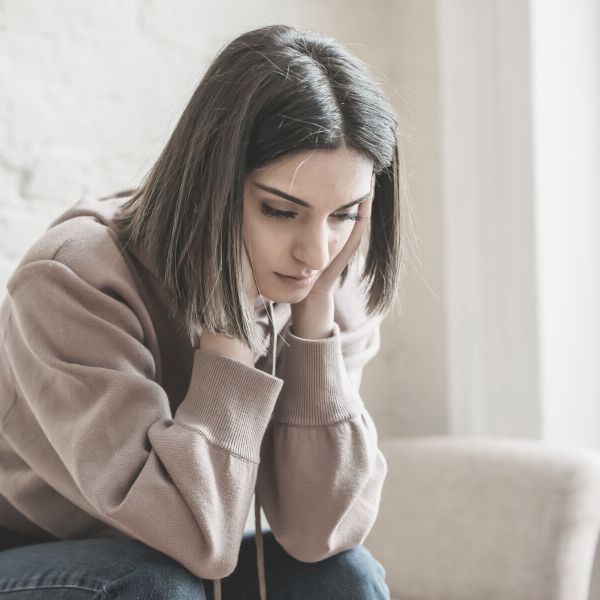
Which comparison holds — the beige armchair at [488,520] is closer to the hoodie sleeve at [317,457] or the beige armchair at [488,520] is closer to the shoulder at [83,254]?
the hoodie sleeve at [317,457]

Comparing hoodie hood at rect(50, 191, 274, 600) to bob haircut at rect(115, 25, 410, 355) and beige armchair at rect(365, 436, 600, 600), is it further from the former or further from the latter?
beige armchair at rect(365, 436, 600, 600)

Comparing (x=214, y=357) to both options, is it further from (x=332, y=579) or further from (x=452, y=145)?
(x=452, y=145)

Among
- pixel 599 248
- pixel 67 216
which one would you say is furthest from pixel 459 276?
pixel 67 216

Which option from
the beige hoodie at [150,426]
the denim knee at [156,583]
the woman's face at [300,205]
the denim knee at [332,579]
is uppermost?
the woman's face at [300,205]

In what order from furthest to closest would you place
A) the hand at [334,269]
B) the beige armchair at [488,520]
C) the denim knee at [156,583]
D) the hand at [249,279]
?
the beige armchair at [488,520]
the hand at [334,269]
the hand at [249,279]
the denim knee at [156,583]

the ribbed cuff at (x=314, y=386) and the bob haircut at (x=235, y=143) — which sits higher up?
the bob haircut at (x=235, y=143)

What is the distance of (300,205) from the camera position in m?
1.07

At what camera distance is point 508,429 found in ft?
6.64

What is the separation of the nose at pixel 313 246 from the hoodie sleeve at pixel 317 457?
0.50 feet

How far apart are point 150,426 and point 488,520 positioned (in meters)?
0.85

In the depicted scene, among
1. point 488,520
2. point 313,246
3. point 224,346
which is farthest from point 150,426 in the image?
point 488,520

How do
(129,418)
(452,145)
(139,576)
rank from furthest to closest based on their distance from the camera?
(452,145) → (129,418) → (139,576)

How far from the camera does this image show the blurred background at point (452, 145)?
5.70 feet

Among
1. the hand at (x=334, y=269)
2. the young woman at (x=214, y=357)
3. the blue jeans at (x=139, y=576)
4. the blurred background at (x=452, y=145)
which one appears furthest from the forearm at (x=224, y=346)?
the blurred background at (x=452, y=145)
